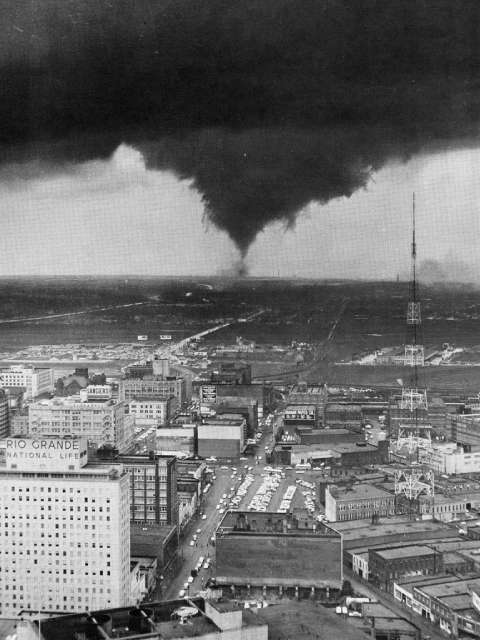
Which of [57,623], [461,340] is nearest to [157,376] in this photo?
[461,340]

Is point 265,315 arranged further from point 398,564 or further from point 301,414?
point 398,564

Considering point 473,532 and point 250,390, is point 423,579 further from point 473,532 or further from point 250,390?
point 250,390

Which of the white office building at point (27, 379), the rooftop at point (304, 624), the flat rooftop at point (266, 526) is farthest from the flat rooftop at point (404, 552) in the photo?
the white office building at point (27, 379)

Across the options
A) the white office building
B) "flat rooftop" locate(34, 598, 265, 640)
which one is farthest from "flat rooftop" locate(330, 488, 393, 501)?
the white office building

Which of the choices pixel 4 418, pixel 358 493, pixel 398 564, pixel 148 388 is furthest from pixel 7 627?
pixel 148 388

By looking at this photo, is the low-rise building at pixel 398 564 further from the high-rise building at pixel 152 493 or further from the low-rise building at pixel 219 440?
the low-rise building at pixel 219 440

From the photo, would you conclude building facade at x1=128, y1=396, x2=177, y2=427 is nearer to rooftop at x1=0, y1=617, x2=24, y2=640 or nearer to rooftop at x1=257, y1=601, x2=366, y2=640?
rooftop at x1=0, y1=617, x2=24, y2=640

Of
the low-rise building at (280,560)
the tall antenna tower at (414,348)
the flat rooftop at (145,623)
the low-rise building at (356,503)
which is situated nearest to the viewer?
the flat rooftop at (145,623)
